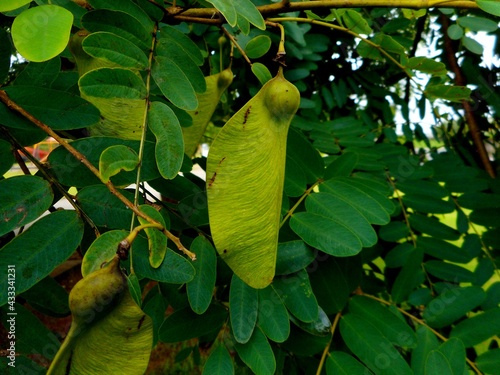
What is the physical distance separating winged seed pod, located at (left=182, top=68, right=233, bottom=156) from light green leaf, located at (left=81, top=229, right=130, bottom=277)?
9.0 inches

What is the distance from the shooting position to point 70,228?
1.29 feet

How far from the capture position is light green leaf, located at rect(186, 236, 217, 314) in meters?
0.46

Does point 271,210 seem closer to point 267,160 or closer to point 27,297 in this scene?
point 267,160

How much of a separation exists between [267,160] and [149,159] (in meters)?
0.12

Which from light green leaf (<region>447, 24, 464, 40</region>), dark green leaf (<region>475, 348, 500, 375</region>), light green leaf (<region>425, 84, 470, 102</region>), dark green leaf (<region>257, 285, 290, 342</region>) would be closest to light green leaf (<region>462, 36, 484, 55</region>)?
light green leaf (<region>447, 24, 464, 40</region>)

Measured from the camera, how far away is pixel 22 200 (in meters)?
0.39

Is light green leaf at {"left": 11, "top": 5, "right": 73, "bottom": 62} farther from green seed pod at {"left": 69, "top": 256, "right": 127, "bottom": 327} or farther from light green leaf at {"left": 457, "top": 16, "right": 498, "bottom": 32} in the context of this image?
light green leaf at {"left": 457, "top": 16, "right": 498, "bottom": 32}

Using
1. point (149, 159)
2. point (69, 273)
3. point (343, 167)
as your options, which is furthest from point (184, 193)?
point (69, 273)

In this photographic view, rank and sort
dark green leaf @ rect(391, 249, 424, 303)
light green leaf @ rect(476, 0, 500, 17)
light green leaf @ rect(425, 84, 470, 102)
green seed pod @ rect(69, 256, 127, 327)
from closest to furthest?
green seed pod @ rect(69, 256, 127, 327) → light green leaf @ rect(476, 0, 500, 17) → light green leaf @ rect(425, 84, 470, 102) → dark green leaf @ rect(391, 249, 424, 303)

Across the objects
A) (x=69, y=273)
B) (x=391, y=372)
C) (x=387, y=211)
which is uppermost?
(x=387, y=211)

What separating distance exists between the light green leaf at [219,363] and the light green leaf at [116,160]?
222mm

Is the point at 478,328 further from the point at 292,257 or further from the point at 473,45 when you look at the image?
the point at 473,45

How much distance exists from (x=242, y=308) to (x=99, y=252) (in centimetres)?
20

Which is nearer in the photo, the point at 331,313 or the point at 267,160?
the point at 267,160
